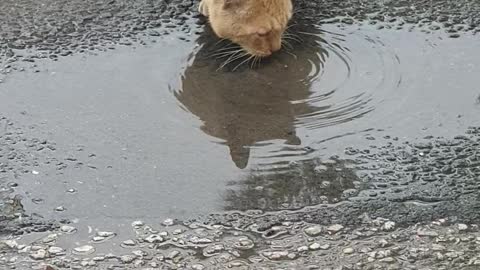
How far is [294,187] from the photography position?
413cm

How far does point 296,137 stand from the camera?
14.6 feet

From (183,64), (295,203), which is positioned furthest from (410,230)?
(183,64)

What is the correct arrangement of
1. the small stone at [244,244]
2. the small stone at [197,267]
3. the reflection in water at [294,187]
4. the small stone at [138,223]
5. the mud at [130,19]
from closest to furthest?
the small stone at [197,267] → the small stone at [244,244] → the small stone at [138,223] → the reflection in water at [294,187] → the mud at [130,19]

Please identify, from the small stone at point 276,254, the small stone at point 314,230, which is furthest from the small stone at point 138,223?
the small stone at point 314,230

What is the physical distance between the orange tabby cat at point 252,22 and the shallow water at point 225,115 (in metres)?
0.11

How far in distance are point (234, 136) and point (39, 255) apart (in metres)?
1.21

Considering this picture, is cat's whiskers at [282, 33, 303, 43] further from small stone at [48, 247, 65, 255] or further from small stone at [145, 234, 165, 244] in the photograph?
small stone at [48, 247, 65, 255]

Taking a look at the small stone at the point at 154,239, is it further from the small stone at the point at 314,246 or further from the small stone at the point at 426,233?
the small stone at the point at 426,233

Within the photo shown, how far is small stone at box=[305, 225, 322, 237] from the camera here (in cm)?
387

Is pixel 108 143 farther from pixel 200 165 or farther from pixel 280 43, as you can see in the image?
pixel 280 43

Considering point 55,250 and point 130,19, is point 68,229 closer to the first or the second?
point 55,250

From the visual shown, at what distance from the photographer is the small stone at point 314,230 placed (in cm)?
387

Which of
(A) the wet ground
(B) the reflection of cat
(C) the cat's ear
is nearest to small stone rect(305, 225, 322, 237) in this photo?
Answer: (A) the wet ground

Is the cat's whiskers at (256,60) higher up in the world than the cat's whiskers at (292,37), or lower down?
lower down
